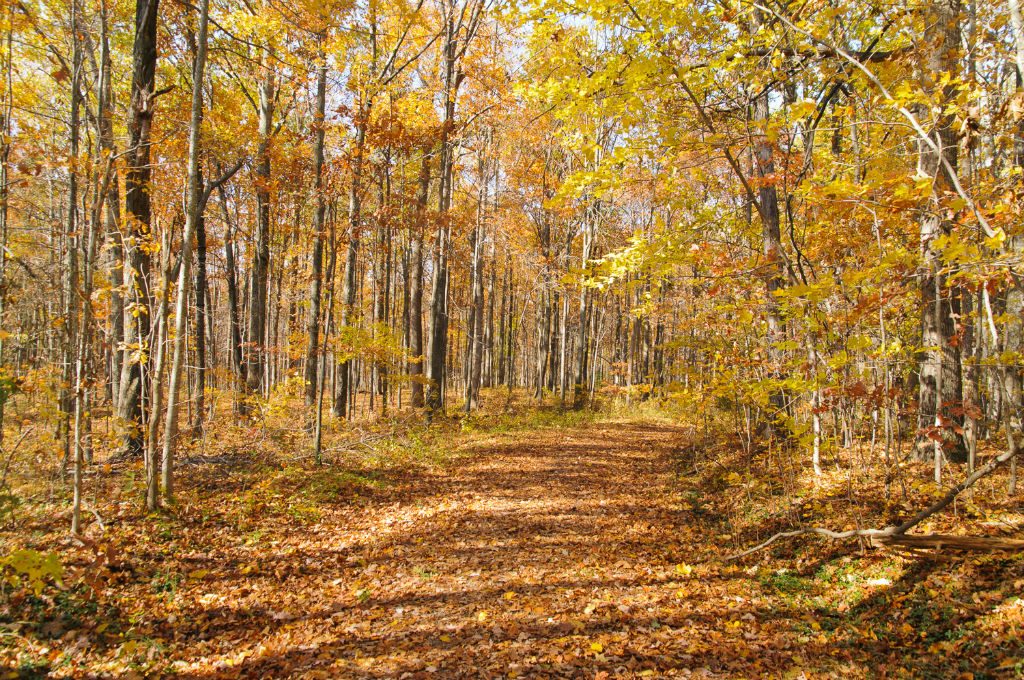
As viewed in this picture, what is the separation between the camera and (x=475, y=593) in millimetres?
4980

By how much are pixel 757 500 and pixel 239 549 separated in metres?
6.61

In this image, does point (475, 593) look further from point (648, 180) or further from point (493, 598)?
point (648, 180)

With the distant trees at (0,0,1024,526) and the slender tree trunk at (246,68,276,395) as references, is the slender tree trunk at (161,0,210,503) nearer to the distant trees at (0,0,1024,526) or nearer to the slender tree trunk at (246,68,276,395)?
the distant trees at (0,0,1024,526)

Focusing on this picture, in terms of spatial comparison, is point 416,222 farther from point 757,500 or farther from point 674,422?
point 674,422

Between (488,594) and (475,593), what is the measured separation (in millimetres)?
133

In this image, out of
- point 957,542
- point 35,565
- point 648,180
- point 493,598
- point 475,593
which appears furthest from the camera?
point 648,180

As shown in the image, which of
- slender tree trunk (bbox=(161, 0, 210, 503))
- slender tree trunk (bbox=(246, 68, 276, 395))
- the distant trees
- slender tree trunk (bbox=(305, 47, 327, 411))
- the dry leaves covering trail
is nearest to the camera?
the dry leaves covering trail

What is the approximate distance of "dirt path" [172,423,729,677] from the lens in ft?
12.8

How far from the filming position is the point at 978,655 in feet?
11.2

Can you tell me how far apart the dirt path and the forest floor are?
0.9 inches

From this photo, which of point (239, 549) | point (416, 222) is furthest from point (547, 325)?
point (239, 549)

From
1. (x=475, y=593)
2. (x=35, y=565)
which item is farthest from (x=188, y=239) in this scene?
(x=475, y=593)

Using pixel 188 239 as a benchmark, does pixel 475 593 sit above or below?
below

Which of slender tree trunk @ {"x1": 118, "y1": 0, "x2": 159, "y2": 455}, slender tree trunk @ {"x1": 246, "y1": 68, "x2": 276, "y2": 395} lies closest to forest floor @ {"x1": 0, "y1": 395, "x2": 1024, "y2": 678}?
slender tree trunk @ {"x1": 118, "y1": 0, "x2": 159, "y2": 455}
